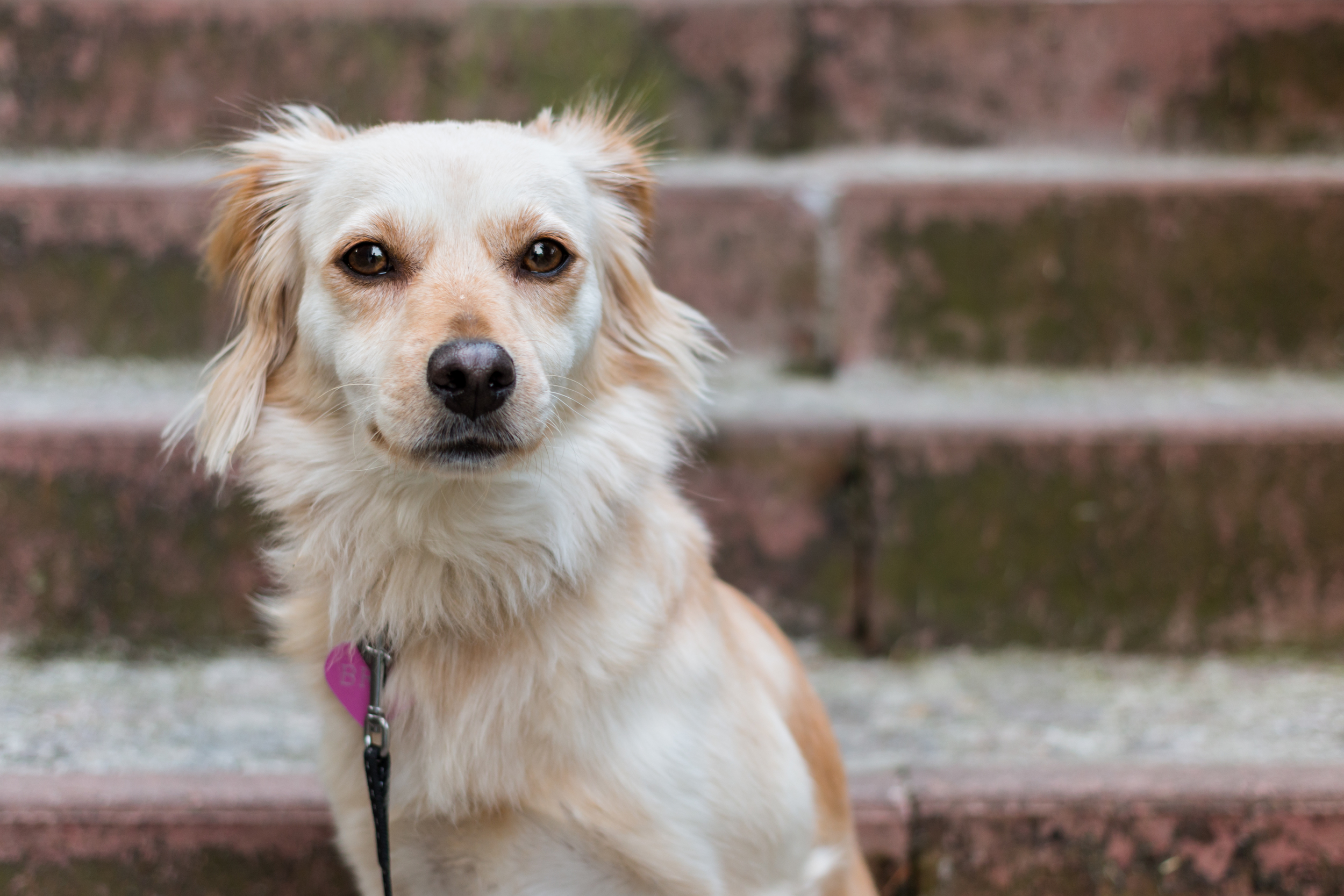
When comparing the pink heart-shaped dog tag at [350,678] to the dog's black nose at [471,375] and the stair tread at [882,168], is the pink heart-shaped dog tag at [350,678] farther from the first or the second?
the stair tread at [882,168]

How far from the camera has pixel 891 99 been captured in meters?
3.24

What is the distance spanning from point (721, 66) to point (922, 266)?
2.70ft

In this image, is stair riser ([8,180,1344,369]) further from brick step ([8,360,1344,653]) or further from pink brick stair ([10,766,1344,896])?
pink brick stair ([10,766,1344,896])

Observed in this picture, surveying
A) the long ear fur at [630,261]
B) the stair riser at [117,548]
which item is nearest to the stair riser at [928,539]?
the stair riser at [117,548]

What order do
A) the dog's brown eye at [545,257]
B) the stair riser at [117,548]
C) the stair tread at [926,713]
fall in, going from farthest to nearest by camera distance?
the stair riser at [117,548]
the stair tread at [926,713]
the dog's brown eye at [545,257]

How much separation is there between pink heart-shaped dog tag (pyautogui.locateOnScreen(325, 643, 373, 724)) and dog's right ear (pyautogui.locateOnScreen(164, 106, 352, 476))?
1.10 feet

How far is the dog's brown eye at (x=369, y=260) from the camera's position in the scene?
1.58 meters

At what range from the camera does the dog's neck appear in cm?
163

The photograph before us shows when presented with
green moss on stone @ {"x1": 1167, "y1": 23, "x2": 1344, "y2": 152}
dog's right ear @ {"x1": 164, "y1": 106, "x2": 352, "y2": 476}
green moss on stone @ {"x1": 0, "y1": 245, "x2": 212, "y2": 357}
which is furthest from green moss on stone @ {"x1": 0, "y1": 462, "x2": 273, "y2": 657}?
green moss on stone @ {"x1": 1167, "y1": 23, "x2": 1344, "y2": 152}

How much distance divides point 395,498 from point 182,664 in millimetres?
1194

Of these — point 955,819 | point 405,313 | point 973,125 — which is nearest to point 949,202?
point 973,125

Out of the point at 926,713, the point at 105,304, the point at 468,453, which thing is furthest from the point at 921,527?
the point at 105,304

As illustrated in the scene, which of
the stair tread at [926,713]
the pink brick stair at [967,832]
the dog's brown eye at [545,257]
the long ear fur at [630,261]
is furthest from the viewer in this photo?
the stair tread at [926,713]

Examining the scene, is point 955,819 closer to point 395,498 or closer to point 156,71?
point 395,498
